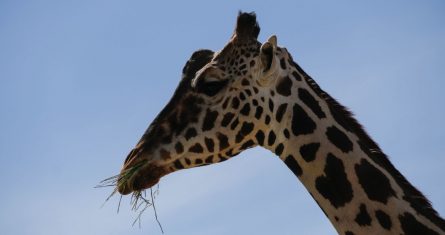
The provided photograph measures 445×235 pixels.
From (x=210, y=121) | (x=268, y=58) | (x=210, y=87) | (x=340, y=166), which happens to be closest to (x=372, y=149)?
(x=340, y=166)

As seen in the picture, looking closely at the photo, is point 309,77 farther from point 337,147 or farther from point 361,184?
point 361,184

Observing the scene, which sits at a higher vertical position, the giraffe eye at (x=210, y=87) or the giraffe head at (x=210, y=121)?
the giraffe eye at (x=210, y=87)

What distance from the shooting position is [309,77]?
719cm

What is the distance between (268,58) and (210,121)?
94cm

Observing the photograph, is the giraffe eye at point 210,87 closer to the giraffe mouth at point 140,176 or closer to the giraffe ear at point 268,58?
the giraffe ear at point 268,58

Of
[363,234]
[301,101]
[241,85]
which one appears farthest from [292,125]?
[363,234]

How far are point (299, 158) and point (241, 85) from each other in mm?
1082

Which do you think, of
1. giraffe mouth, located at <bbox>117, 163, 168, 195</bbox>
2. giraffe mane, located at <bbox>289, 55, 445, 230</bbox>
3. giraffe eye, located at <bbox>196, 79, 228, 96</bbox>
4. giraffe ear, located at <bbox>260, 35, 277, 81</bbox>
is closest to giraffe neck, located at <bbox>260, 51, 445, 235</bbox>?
giraffe mane, located at <bbox>289, 55, 445, 230</bbox>

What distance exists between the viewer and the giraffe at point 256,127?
6383mm

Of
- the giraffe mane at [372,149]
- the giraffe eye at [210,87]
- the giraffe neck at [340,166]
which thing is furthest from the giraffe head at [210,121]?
the giraffe mane at [372,149]

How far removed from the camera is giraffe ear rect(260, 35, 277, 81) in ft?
22.8

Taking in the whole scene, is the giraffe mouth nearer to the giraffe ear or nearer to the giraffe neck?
the giraffe neck

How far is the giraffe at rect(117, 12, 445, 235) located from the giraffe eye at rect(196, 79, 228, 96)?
0.04ft

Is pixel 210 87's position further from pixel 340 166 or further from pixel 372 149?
pixel 372 149
